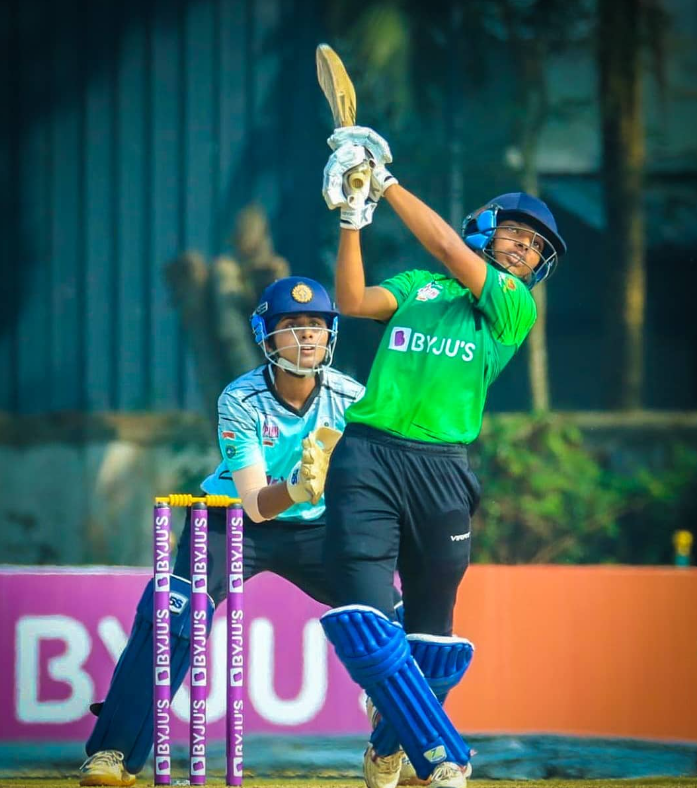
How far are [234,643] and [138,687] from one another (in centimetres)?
57

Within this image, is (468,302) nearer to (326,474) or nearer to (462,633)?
(326,474)

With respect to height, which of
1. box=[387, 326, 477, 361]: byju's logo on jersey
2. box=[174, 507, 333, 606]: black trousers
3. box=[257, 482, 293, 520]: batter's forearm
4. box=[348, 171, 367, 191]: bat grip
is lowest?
box=[174, 507, 333, 606]: black trousers

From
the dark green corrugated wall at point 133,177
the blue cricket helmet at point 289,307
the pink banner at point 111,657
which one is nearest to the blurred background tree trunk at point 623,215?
the dark green corrugated wall at point 133,177

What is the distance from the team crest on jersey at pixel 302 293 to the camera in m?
4.68

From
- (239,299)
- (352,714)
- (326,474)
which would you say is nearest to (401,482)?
(326,474)

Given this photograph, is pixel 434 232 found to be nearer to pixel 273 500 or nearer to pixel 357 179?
pixel 357 179

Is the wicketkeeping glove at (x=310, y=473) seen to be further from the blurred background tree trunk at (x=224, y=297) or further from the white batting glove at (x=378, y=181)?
the blurred background tree trunk at (x=224, y=297)

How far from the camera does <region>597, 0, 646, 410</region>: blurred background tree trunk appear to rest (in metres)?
9.34

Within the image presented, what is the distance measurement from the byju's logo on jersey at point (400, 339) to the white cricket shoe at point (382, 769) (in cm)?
105

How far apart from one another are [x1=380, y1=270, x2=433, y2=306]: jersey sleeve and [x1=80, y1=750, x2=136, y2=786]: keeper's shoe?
59.1 inches

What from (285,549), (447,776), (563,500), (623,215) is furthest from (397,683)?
(623,215)

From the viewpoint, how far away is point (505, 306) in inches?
164

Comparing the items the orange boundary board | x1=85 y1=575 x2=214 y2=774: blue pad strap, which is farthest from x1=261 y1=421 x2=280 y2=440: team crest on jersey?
the orange boundary board

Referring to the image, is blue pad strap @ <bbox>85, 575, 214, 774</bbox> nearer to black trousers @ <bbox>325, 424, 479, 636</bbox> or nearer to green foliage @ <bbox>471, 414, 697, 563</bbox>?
black trousers @ <bbox>325, 424, 479, 636</bbox>
